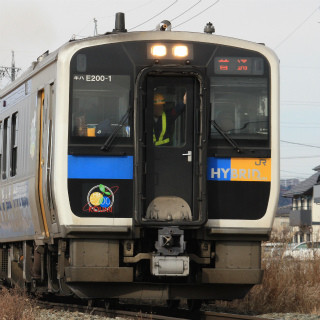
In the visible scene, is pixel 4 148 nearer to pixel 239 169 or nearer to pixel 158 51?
pixel 158 51

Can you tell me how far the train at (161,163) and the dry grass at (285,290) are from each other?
2902mm

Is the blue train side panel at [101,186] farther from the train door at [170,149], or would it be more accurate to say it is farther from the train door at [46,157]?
the train door at [46,157]

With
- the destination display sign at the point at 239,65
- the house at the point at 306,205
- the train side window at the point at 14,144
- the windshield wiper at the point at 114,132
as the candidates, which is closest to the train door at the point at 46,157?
the windshield wiper at the point at 114,132

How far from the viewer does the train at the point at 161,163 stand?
36.0ft

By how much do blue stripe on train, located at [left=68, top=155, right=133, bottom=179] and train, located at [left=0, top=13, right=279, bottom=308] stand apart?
1 cm

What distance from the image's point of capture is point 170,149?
437 inches

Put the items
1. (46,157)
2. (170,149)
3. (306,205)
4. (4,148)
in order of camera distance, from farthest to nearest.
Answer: (306,205) < (4,148) < (46,157) < (170,149)

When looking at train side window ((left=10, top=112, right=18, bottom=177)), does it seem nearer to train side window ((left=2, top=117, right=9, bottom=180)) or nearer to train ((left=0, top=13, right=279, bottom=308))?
train side window ((left=2, top=117, right=9, bottom=180))

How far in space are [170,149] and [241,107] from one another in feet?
3.34

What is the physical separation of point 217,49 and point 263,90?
0.75 meters

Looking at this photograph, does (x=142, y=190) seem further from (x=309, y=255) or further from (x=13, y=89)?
(x=309, y=255)

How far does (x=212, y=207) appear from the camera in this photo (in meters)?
11.2

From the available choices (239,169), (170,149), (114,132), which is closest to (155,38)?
(114,132)

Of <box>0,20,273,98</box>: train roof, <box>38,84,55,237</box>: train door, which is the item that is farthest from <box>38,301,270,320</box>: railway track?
<box>0,20,273,98</box>: train roof
